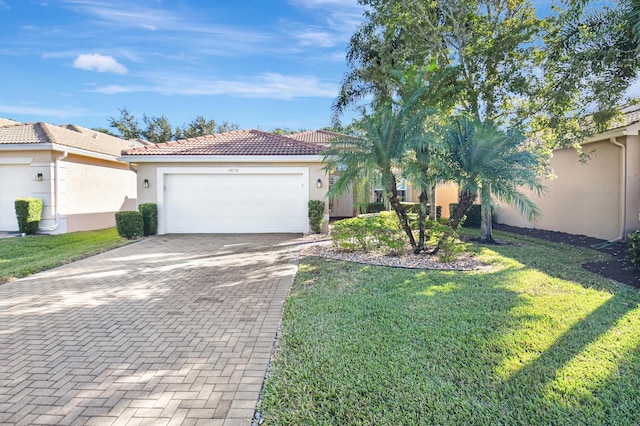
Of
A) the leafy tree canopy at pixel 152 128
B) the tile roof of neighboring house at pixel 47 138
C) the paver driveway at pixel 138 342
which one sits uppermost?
the leafy tree canopy at pixel 152 128

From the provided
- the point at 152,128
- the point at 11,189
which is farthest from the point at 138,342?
the point at 152,128

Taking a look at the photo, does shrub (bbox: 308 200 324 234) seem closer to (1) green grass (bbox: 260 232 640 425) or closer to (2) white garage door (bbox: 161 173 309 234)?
(2) white garage door (bbox: 161 173 309 234)

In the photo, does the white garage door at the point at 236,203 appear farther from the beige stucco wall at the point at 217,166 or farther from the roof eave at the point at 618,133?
the roof eave at the point at 618,133

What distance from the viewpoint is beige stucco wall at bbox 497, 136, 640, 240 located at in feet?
33.7

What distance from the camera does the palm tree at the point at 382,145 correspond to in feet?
25.8

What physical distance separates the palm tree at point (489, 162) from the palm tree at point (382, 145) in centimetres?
95

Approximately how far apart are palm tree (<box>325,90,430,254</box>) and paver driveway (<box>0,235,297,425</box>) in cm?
302

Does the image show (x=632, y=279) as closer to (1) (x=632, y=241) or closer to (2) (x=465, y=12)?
(1) (x=632, y=241)

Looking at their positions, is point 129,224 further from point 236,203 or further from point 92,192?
point 92,192

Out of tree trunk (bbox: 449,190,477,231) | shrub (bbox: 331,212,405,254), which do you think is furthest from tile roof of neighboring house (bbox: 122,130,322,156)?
tree trunk (bbox: 449,190,477,231)

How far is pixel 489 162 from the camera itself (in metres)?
7.51

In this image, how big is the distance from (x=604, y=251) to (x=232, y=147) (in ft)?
42.9

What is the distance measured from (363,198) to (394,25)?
23.5ft

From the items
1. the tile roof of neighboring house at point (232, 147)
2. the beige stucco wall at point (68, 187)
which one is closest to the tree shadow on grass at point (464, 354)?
the tile roof of neighboring house at point (232, 147)
